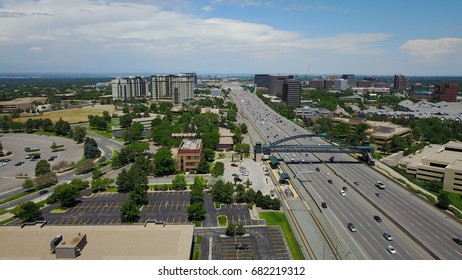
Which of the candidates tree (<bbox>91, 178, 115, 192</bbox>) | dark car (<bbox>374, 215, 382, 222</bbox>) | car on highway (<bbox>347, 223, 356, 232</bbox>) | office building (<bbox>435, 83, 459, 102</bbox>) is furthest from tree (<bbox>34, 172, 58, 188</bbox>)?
office building (<bbox>435, 83, 459, 102</bbox>)

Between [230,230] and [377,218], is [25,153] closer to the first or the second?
[230,230]

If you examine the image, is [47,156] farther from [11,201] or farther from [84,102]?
[84,102]

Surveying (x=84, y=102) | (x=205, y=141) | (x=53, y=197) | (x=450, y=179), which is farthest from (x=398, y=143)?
(x=84, y=102)

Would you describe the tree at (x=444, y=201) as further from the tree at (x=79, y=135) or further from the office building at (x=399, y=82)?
the office building at (x=399, y=82)

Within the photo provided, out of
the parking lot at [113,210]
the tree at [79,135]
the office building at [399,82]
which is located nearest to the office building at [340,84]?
the office building at [399,82]

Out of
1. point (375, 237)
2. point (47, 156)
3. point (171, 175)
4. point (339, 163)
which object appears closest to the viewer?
point (375, 237)
